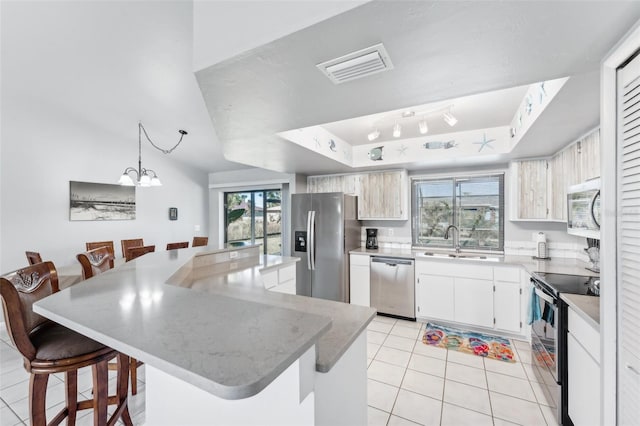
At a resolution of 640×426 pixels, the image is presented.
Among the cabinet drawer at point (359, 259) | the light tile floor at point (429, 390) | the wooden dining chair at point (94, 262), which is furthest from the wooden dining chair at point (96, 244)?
the cabinet drawer at point (359, 259)

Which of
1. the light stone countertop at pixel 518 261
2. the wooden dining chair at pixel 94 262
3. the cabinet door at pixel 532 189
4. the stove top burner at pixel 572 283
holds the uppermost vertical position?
the cabinet door at pixel 532 189

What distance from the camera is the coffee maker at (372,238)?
4219 millimetres

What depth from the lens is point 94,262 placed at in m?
2.01

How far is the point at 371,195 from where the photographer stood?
410 centimetres

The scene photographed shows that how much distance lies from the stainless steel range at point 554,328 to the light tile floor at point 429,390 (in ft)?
0.58

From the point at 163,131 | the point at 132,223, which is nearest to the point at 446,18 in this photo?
A: the point at 163,131

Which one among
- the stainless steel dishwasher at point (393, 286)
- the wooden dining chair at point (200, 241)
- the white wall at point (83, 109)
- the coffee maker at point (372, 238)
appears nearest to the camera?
the white wall at point (83, 109)

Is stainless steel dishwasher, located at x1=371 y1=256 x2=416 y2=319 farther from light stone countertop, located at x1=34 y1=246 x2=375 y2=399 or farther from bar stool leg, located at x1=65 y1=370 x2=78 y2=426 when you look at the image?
bar stool leg, located at x1=65 y1=370 x2=78 y2=426

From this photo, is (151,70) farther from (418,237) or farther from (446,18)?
(418,237)

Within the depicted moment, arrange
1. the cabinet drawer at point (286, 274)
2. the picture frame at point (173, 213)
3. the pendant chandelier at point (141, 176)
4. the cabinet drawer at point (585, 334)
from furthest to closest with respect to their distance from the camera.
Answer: the picture frame at point (173, 213) < the pendant chandelier at point (141, 176) < the cabinet drawer at point (286, 274) < the cabinet drawer at point (585, 334)

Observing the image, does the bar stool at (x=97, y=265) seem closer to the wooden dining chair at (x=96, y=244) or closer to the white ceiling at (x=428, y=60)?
the white ceiling at (x=428, y=60)

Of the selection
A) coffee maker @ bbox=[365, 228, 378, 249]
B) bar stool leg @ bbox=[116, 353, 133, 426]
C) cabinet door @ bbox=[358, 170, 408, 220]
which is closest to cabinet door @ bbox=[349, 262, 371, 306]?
coffee maker @ bbox=[365, 228, 378, 249]

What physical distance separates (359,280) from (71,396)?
124 inches

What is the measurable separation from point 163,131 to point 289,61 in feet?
11.6
